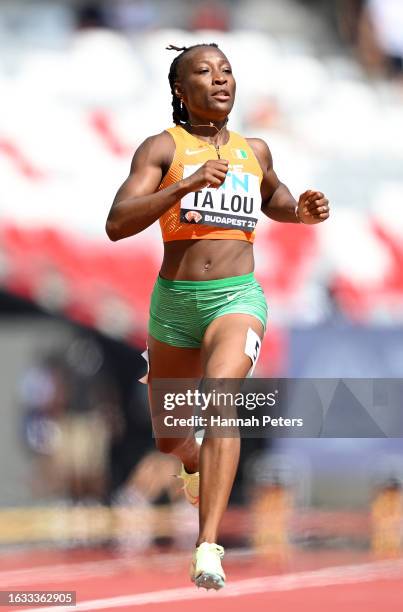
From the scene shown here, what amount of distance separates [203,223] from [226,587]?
240cm

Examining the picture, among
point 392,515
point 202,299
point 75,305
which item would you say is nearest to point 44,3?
point 75,305

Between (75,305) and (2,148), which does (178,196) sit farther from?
(2,148)

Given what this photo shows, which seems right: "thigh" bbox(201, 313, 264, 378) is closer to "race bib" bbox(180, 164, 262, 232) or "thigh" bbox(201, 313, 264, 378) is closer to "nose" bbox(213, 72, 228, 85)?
"race bib" bbox(180, 164, 262, 232)

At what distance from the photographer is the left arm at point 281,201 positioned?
4.66 metres

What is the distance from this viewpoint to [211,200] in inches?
181

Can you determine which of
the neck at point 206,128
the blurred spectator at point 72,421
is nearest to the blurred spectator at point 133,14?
the blurred spectator at point 72,421

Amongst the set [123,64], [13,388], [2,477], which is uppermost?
[123,64]

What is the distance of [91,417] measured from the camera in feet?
29.0

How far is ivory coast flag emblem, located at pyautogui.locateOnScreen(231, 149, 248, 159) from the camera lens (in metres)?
4.71

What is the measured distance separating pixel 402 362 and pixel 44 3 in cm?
431

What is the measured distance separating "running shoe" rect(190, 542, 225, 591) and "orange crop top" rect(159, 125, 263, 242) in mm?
1124

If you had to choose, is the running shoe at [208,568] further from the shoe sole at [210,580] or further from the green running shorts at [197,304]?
the green running shorts at [197,304]

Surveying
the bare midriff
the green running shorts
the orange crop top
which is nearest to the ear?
the orange crop top

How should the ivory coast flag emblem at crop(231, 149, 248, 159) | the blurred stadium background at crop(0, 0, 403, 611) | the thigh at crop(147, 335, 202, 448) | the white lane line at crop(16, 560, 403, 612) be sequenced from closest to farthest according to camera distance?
the ivory coast flag emblem at crop(231, 149, 248, 159), the thigh at crop(147, 335, 202, 448), the white lane line at crop(16, 560, 403, 612), the blurred stadium background at crop(0, 0, 403, 611)
